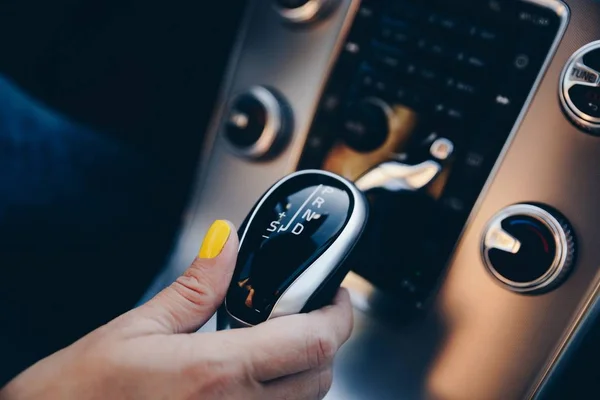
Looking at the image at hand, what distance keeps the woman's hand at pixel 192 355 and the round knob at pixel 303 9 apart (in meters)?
0.22

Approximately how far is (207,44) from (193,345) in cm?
42

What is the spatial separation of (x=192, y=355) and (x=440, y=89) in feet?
0.92

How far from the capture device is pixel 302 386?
0.41m

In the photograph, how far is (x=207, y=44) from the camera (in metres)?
0.69

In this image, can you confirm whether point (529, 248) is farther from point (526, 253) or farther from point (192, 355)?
point (192, 355)

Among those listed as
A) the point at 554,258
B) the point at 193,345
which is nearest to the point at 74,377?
the point at 193,345

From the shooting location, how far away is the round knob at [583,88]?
41cm

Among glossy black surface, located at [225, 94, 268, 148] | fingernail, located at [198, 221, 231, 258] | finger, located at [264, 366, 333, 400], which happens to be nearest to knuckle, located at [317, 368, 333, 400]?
finger, located at [264, 366, 333, 400]

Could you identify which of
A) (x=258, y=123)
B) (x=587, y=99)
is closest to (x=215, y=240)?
(x=258, y=123)

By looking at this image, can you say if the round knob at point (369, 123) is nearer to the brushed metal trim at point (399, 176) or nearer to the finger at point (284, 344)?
the brushed metal trim at point (399, 176)

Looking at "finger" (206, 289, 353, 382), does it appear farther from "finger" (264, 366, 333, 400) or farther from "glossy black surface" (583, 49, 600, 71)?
"glossy black surface" (583, 49, 600, 71)

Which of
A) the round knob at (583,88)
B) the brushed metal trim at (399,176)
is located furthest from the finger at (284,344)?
the round knob at (583,88)

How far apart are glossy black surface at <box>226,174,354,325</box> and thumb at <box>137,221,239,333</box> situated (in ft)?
0.05

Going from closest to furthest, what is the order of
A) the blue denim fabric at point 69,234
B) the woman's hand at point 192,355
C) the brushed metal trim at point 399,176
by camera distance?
1. the woman's hand at point 192,355
2. the brushed metal trim at point 399,176
3. the blue denim fabric at point 69,234
